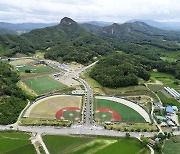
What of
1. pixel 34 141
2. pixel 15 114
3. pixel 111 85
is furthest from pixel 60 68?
pixel 34 141

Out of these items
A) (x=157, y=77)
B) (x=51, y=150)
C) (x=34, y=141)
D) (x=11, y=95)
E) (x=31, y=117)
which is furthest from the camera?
(x=157, y=77)

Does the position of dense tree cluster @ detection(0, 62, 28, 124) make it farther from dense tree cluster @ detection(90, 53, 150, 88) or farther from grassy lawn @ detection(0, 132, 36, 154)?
dense tree cluster @ detection(90, 53, 150, 88)

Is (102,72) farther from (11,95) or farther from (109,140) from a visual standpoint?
(109,140)

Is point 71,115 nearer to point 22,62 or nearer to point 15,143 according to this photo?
point 15,143

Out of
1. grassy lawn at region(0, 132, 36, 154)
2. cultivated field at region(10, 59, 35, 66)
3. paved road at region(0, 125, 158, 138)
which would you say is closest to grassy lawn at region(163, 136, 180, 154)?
paved road at region(0, 125, 158, 138)

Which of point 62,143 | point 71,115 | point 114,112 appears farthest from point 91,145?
point 114,112
